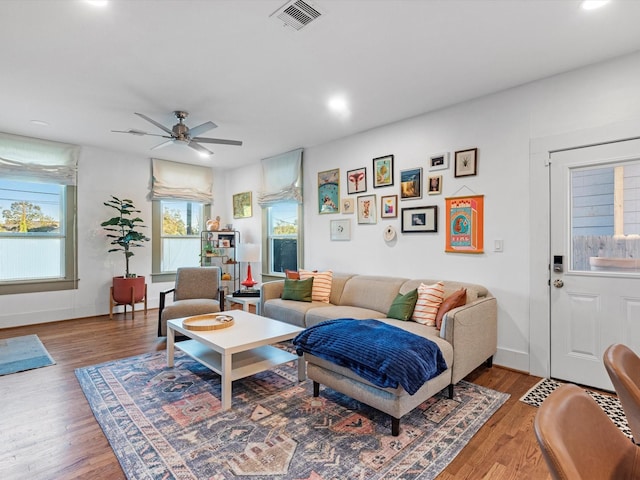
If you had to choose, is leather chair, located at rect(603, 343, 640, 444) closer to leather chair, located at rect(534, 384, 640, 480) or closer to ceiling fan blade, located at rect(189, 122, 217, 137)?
leather chair, located at rect(534, 384, 640, 480)

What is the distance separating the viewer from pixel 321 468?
1798mm

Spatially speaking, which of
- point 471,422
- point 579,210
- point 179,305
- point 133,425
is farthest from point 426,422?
point 179,305

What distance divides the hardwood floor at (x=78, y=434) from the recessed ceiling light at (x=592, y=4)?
270 cm

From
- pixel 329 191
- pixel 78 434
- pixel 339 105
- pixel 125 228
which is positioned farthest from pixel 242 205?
pixel 78 434

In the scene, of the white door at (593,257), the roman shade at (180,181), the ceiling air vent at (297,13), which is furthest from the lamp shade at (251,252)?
the white door at (593,257)

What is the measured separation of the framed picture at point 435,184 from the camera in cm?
367

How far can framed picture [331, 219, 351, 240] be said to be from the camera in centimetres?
464

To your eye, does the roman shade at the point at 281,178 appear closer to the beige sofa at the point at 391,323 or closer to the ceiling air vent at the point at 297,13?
the beige sofa at the point at 391,323

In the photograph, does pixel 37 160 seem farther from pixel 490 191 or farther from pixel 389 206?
pixel 490 191

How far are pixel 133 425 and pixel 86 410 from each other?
1.66 ft

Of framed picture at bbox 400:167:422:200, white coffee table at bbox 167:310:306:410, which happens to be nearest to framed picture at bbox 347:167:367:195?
framed picture at bbox 400:167:422:200

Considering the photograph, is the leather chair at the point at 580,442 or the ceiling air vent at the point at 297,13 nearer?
the leather chair at the point at 580,442

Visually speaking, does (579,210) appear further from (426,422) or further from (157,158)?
(157,158)

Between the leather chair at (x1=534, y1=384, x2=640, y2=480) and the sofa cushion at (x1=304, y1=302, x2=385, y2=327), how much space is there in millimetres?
2512
